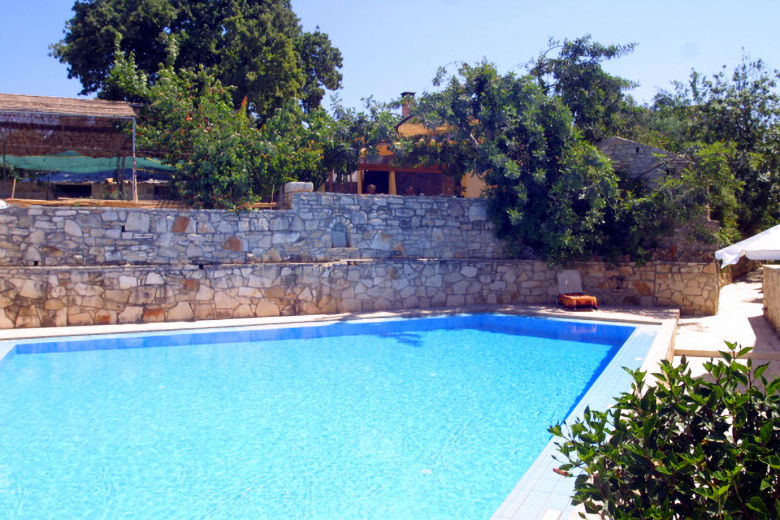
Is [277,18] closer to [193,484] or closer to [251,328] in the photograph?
[251,328]

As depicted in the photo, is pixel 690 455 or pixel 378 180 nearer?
pixel 690 455

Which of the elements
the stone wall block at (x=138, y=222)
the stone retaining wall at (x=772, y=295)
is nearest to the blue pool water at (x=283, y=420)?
the stone wall block at (x=138, y=222)

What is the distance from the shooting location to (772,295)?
11609 millimetres

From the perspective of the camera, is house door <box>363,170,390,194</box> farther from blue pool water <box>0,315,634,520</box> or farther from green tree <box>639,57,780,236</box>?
blue pool water <box>0,315,634,520</box>

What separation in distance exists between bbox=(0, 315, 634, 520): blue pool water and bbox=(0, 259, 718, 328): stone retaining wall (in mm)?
1223

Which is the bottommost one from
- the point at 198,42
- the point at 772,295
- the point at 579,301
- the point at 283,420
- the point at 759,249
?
the point at 283,420

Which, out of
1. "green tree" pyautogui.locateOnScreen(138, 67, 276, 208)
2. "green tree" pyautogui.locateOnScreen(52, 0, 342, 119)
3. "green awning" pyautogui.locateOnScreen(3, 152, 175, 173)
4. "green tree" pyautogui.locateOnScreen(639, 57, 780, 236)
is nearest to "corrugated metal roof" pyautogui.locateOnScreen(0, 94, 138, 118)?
"green tree" pyautogui.locateOnScreen(138, 67, 276, 208)

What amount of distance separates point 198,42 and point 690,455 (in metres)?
22.8

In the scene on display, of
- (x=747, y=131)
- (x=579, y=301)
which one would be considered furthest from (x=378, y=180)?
(x=747, y=131)

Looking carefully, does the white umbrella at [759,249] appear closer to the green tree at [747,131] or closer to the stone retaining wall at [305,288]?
the stone retaining wall at [305,288]

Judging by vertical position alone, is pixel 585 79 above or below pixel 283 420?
above

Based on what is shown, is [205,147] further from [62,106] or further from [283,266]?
[62,106]

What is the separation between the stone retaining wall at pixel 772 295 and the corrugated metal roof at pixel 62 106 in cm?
1385

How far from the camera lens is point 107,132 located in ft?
49.8
